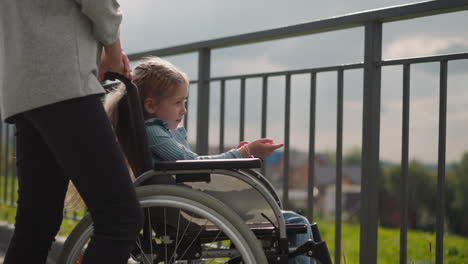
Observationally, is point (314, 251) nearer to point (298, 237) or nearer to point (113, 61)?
point (298, 237)

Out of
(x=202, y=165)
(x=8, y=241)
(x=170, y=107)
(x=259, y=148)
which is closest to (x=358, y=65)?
(x=259, y=148)

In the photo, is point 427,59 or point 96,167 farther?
point 427,59

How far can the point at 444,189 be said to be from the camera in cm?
215

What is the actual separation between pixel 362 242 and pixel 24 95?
1.47 m

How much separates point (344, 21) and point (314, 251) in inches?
39.1

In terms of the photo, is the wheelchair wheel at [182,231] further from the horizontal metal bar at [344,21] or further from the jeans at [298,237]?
the horizontal metal bar at [344,21]

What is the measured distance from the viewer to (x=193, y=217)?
1.67m

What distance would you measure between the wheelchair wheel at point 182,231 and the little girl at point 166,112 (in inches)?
7.5

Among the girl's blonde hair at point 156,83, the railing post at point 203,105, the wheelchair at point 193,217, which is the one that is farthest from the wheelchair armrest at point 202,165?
the railing post at point 203,105

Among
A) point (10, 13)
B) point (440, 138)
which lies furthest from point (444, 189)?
point (10, 13)

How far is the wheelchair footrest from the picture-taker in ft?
5.58

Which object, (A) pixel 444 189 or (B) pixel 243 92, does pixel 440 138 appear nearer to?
(A) pixel 444 189

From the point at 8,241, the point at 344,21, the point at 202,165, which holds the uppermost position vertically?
the point at 344,21

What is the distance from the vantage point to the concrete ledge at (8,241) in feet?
10.7
